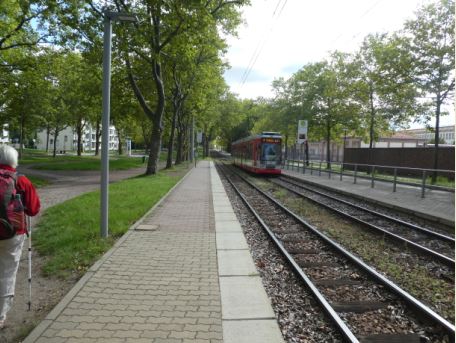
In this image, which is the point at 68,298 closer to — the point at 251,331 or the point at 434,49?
the point at 251,331

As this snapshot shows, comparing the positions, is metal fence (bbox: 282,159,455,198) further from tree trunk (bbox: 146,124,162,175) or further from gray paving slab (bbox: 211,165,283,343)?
tree trunk (bbox: 146,124,162,175)

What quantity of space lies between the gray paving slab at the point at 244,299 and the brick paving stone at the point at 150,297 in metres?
0.11

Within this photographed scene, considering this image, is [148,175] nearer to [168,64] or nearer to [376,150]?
[168,64]

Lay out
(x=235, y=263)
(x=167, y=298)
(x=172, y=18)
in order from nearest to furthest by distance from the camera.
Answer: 1. (x=167, y=298)
2. (x=235, y=263)
3. (x=172, y=18)

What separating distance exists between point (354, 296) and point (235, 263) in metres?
1.82

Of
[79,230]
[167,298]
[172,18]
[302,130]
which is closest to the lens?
[167,298]

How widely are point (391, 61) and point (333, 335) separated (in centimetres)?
1938

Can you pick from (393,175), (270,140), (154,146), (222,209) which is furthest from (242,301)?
(270,140)

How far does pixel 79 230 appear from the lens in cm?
781

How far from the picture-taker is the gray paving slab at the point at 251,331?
3.60m

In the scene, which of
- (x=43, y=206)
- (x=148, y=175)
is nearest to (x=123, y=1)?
(x=148, y=175)

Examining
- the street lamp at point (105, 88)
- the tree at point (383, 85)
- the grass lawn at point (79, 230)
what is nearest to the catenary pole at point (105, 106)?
the street lamp at point (105, 88)

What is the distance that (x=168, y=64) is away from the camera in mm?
20984

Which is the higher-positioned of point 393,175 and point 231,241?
point 393,175
